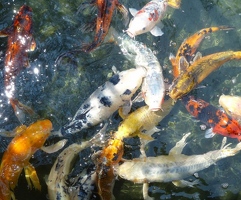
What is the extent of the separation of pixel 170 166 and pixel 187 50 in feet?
5.77

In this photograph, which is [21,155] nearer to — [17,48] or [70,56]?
[17,48]

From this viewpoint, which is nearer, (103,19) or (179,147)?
(179,147)

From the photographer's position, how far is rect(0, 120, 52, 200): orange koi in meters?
5.11

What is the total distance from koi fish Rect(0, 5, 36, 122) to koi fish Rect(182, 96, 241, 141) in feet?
7.33

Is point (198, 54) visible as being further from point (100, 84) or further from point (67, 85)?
point (67, 85)

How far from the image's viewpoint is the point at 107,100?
536cm

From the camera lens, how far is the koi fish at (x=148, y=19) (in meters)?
5.79

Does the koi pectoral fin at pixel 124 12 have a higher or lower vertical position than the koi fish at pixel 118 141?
higher

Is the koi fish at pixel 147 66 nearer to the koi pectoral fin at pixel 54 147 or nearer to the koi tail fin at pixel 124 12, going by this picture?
the koi tail fin at pixel 124 12

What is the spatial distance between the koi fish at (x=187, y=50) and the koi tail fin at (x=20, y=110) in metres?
2.13

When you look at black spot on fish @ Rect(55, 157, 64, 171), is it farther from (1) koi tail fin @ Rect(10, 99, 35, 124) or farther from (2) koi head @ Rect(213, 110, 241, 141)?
(2) koi head @ Rect(213, 110, 241, 141)

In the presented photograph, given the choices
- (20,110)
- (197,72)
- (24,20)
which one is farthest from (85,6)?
(197,72)

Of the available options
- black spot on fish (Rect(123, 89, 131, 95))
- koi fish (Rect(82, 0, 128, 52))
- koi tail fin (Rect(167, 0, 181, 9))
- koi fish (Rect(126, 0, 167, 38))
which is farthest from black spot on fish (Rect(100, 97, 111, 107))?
koi tail fin (Rect(167, 0, 181, 9))

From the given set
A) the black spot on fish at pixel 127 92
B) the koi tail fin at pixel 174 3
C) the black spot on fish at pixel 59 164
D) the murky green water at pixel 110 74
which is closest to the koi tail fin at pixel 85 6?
the murky green water at pixel 110 74
